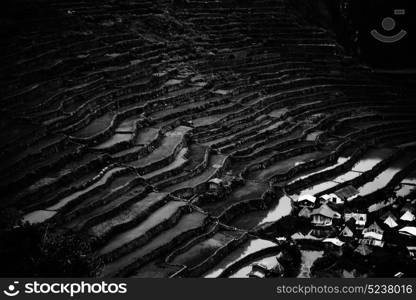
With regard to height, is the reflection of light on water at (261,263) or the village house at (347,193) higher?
the village house at (347,193)

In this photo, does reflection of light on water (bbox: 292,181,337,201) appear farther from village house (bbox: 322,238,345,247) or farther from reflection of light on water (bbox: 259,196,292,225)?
village house (bbox: 322,238,345,247)

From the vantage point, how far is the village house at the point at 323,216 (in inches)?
354

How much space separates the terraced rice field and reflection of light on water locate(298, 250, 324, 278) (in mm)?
51

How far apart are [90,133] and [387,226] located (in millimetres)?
5744

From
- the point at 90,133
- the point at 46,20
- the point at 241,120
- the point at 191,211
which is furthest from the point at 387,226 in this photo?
the point at 46,20

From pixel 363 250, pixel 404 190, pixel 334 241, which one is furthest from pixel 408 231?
pixel 404 190

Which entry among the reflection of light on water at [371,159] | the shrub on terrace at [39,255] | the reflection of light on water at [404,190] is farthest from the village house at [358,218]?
the shrub on terrace at [39,255]

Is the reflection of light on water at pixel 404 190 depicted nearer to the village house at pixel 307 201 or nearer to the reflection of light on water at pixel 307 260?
the village house at pixel 307 201

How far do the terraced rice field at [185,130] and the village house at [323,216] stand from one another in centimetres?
48

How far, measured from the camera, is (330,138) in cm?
1231

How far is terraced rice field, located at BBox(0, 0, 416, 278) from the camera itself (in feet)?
26.0

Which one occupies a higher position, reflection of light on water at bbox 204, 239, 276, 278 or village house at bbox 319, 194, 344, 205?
village house at bbox 319, 194, 344, 205

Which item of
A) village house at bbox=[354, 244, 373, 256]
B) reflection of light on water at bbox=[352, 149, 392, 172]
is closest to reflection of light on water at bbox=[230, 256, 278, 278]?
village house at bbox=[354, 244, 373, 256]

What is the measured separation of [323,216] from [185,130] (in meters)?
3.62
